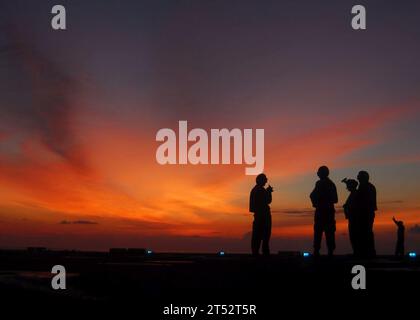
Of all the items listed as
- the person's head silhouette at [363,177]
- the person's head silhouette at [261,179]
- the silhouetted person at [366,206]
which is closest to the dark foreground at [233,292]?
the person's head silhouette at [261,179]

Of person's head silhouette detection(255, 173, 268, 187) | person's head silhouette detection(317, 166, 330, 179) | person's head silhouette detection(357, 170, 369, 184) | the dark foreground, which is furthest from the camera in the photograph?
person's head silhouette detection(357, 170, 369, 184)

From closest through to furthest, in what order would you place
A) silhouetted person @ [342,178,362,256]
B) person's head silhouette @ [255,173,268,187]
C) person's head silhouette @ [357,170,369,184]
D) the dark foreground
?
the dark foreground → person's head silhouette @ [255,173,268,187] → person's head silhouette @ [357,170,369,184] → silhouetted person @ [342,178,362,256]

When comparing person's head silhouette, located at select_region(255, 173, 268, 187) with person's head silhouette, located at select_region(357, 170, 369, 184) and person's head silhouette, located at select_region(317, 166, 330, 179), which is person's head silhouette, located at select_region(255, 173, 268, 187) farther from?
person's head silhouette, located at select_region(357, 170, 369, 184)

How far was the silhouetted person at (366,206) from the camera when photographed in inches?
950

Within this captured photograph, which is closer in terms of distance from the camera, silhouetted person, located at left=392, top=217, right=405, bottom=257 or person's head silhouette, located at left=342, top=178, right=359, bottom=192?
person's head silhouette, located at left=342, top=178, right=359, bottom=192

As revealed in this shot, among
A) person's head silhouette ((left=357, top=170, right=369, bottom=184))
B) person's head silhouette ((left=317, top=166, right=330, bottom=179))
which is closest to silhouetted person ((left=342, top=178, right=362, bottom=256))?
person's head silhouette ((left=357, top=170, right=369, bottom=184))

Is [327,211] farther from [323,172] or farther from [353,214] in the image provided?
[353,214]

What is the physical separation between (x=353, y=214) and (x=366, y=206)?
0.82 m

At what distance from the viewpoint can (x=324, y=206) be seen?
22.9m

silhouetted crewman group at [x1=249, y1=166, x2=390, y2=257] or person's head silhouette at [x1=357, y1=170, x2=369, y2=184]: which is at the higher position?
person's head silhouette at [x1=357, y1=170, x2=369, y2=184]

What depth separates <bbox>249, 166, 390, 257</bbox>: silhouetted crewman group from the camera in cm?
2292

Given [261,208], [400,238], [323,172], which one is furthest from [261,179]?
[400,238]
